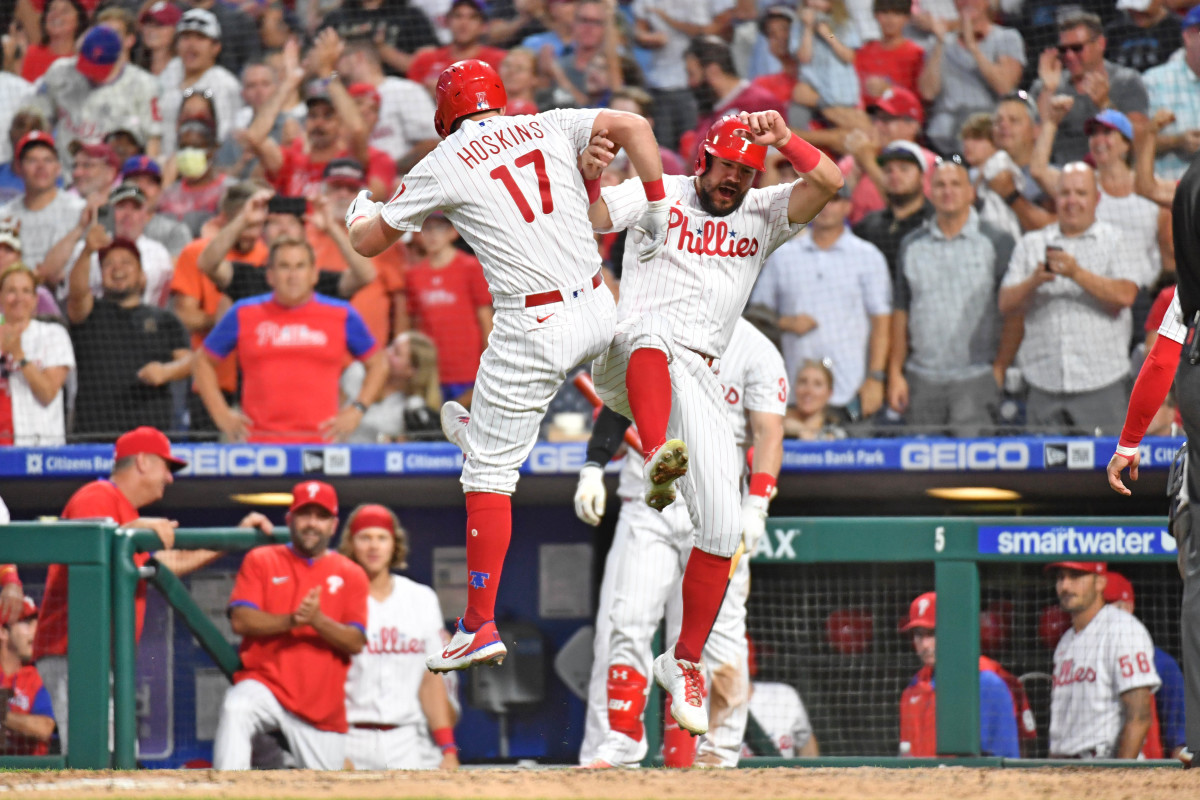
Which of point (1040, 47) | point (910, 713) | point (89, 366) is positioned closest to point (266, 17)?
point (89, 366)

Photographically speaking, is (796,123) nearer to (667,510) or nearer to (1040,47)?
(1040,47)

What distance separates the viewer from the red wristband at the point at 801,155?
14.6ft

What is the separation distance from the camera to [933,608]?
6.05 metres

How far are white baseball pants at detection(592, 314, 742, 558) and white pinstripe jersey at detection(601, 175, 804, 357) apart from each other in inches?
3.4

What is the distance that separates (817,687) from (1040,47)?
384cm

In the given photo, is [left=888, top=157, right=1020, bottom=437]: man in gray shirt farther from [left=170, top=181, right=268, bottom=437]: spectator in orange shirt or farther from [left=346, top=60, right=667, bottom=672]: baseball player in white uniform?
[left=170, top=181, right=268, bottom=437]: spectator in orange shirt

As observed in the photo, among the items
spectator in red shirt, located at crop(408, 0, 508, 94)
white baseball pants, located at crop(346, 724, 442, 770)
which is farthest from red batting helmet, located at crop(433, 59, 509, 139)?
spectator in red shirt, located at crop(408, 0, 508, 94)

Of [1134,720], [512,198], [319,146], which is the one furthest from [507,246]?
[319,146]

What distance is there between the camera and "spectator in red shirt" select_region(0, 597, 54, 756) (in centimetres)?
528

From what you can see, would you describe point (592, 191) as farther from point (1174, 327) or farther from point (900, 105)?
point (900, 105)

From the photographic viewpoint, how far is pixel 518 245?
430 centimetres

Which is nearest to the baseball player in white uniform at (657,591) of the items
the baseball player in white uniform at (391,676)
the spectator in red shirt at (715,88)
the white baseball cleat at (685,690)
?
the white baseball cleat at (685,690)

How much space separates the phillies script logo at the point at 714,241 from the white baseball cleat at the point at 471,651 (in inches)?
52.2

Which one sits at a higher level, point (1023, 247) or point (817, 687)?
point (1023, 247)
